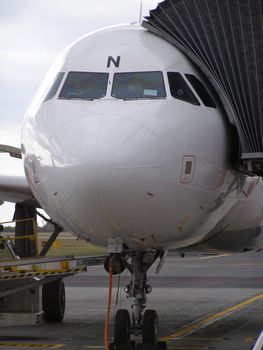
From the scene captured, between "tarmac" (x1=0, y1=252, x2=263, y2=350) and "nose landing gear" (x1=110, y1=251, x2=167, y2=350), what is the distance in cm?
132

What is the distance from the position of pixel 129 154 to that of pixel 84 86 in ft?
5.48

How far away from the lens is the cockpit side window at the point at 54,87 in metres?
11.8

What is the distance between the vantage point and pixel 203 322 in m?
17.9

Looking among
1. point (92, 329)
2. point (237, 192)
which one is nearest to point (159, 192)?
point (237, 192)

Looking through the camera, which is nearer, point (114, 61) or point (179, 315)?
point (114, 61)

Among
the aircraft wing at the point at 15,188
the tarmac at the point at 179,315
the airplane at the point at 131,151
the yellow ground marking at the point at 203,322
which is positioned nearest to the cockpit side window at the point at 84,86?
the airplane at the point at 131,151

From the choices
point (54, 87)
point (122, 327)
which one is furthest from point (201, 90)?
point (122, 327)

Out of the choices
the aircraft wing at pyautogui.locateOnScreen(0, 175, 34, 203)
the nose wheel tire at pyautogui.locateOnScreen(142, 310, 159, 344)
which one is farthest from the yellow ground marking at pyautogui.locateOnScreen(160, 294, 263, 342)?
the aircraft wing at pyautogui.locateOnScreen(0, 175, 34, 203)

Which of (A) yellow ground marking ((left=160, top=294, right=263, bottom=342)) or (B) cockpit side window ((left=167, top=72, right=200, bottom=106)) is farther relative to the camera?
(A) yellow ground marking ((left=160, top=294, right=263, bottom=342))

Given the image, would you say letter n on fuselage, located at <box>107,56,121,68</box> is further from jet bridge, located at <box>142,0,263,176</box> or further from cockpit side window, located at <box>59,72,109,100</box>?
jet bridge, located at <box>142,0,263,176</box>

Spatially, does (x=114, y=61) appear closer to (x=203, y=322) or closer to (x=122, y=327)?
(x=122, y=327)

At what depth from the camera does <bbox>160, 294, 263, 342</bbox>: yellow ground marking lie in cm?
1558

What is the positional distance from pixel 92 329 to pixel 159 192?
690cm

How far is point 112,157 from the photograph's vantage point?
1016 cm
